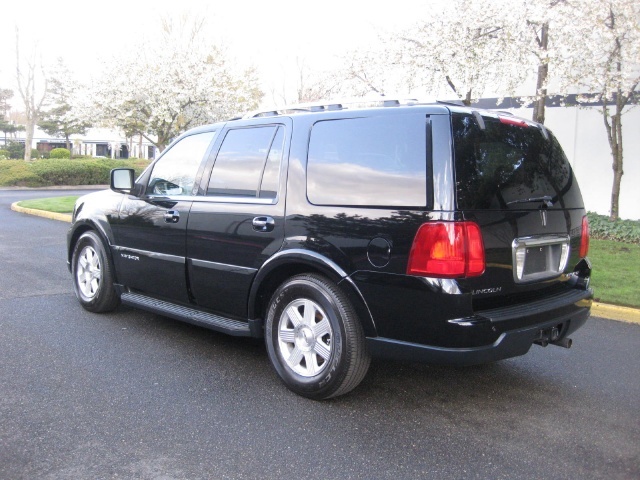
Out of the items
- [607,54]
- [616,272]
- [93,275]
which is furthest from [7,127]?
[616,272]

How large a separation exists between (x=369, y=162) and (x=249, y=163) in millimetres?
1142

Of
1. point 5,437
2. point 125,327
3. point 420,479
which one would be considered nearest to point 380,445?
point 420,479

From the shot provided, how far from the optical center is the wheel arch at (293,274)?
3.64 meters

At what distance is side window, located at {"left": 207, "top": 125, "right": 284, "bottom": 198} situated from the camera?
14.2 feet

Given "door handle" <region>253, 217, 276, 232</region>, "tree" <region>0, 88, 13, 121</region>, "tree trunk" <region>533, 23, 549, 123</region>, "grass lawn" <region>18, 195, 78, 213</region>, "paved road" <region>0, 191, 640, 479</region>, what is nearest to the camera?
"paved road" <region>0, 191, 640, 479</region>

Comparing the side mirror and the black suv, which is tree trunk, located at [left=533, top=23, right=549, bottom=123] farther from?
the side mirror

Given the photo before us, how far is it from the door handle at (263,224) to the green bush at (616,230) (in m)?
9.29

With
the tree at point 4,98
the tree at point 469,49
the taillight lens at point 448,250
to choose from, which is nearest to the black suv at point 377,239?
the taillight lens at point 448,250

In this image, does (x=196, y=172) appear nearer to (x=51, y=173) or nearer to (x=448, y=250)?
(x=448, y=250)

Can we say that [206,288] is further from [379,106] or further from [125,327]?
[379,106]

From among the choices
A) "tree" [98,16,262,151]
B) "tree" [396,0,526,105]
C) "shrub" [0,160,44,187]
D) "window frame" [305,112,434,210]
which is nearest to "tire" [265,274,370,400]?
A: "window frame" [305,112,434,210]

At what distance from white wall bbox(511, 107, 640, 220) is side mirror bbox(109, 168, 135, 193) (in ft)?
37.6

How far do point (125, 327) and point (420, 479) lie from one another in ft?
11.3

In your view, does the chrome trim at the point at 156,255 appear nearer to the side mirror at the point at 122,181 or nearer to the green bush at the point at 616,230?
the side mirror at the point at 122,181
